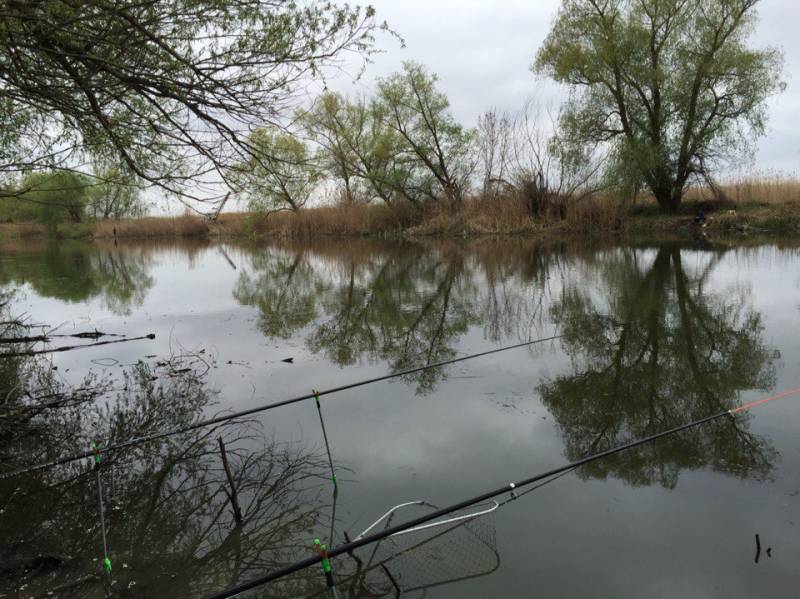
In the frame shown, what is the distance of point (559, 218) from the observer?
25.2 metres

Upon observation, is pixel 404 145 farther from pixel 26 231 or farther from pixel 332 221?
pixel 26 231

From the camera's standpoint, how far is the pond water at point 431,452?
106 inches

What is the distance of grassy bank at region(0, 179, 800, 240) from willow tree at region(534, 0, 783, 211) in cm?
108

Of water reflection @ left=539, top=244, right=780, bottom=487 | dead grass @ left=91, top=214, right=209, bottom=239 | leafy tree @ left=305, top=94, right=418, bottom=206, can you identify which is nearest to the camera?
water reflection @ left=539, top=244, right=780, bottom=487

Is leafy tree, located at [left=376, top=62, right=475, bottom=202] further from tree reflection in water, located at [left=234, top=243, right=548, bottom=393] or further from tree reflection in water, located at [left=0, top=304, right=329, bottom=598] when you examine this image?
tree reflection in water, located at [left=0, top=304, right=329, bottom=598]

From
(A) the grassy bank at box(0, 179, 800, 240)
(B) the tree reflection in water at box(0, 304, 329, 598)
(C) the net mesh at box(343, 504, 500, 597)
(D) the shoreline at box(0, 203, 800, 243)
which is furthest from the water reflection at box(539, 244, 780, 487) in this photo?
→ (D) the shoreline at box(0, 203, 800, 243)

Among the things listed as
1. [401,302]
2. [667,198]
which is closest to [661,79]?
[667,198]

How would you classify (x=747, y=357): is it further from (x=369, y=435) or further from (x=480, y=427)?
(x=369, y=435)

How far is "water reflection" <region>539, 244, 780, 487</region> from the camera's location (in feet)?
11.9

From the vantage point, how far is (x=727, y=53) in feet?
68.4

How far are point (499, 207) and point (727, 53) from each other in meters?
10.5

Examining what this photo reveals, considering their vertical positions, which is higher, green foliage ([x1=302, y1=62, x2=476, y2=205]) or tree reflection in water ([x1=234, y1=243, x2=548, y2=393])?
green foliage ([x1=302, y1=62, x2=476, y2=205])

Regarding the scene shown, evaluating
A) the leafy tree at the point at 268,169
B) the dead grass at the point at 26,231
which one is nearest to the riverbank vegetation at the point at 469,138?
the leafy tree at the point at 268,169

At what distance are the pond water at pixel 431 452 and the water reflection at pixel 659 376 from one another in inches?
1.0
